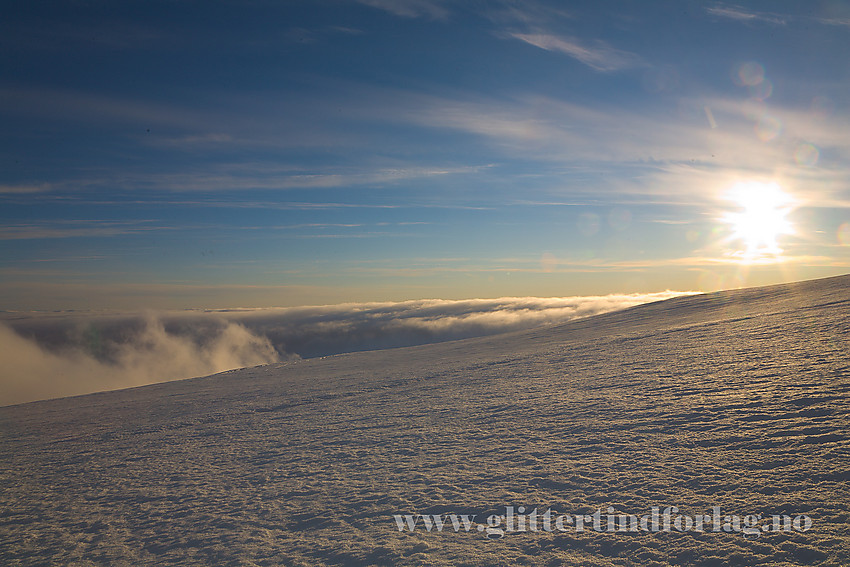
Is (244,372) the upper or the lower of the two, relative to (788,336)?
lower

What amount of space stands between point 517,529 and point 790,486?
2.01 meters

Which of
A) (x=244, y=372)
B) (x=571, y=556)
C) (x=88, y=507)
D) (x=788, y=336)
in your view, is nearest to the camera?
(x=571, y=556)

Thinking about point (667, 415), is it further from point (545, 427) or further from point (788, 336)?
point (788, 336)

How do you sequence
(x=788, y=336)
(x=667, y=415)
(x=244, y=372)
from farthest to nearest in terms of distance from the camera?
(x=244, y=372) < (x=788, y=336) < (x=667, y=415)

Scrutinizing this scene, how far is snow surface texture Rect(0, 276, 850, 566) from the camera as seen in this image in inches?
147

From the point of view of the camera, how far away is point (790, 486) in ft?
12.5

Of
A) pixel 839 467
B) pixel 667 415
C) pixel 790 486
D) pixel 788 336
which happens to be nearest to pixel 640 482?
pixel 790 486

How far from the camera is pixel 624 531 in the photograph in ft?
12.0

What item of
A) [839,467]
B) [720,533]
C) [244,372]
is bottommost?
[244,372]

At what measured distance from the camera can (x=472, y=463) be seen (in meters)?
5.32

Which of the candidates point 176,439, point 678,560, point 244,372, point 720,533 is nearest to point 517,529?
point 678,560

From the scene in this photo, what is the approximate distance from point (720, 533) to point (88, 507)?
228 inches

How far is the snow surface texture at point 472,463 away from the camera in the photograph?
372 centimetres

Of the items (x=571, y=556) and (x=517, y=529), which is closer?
(x=571, y=556)
